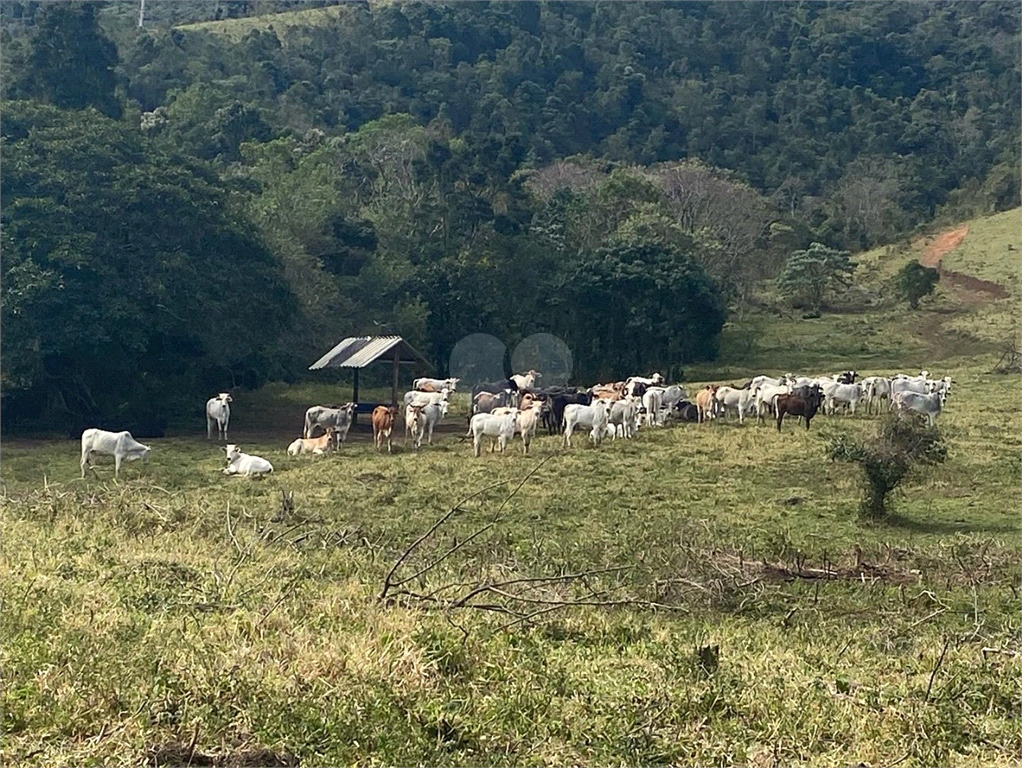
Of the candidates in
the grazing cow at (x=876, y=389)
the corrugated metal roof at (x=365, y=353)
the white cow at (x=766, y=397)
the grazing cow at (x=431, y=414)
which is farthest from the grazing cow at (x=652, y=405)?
the corrugated metal roof at (x=365, y=353)

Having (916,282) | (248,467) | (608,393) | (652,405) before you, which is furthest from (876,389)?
(916,282)

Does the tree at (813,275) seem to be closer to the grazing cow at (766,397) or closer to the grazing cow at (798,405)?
the grazing cow at (766,397)

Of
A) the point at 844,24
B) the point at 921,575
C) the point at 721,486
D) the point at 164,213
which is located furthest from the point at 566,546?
the point at 844,24

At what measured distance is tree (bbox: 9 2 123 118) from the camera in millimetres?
35062

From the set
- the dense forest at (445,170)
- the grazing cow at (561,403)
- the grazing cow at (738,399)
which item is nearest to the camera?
the grazing cow at (561,403)

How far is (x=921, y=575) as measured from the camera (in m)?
10.1

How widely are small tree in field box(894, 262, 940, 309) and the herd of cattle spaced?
1635cm

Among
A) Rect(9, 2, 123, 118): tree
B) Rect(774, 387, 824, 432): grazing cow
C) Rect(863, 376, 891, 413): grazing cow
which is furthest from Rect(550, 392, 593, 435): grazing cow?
Rect(9, 2, 123, 118): tree

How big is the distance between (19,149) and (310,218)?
9.53m

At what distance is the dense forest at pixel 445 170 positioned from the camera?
25.9 m

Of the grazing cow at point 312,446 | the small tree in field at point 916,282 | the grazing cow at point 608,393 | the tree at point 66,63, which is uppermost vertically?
the tree at point 66,63

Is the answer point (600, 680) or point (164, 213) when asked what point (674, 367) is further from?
point (600, 680)

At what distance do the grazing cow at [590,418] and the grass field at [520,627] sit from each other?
13.7ft

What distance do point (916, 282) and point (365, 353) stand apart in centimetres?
2091
